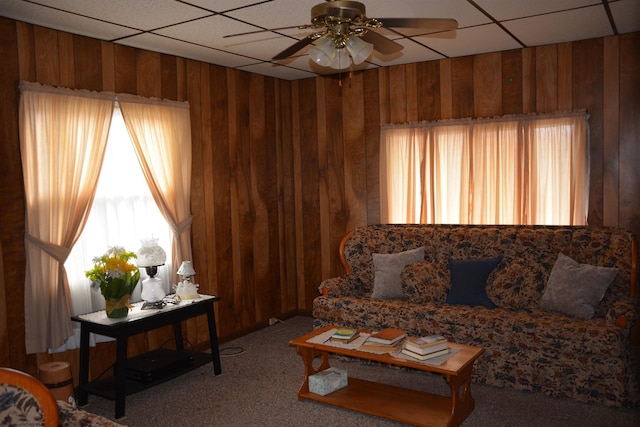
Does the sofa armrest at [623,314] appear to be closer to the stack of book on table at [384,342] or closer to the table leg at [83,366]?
the stack of book on table at [384,342]

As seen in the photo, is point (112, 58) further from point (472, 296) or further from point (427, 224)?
point (472, 296)

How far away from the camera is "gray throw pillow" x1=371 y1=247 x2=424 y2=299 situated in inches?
187

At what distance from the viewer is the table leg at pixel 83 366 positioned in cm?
390

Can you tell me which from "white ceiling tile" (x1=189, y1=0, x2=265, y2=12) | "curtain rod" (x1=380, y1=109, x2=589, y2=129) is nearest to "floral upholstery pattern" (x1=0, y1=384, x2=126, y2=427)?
"white ceiling tile" (x1=189, y1=0, x2=265, y2=12)

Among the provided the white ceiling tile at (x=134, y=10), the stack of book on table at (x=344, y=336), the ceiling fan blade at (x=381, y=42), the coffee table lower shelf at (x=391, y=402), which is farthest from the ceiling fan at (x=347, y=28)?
the coffee table lower shelf at (x=391, y=402)

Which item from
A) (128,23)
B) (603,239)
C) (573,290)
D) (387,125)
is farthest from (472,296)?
(128,23)

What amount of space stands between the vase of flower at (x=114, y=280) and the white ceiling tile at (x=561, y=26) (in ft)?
10.9

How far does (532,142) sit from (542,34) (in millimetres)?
915

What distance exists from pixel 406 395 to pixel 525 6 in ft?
8.94

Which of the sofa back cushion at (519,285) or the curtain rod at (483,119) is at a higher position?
the curtain rod at (483,119)

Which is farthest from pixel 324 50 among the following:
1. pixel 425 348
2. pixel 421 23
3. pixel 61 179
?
pixel 61 179

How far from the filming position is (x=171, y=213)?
4.80m

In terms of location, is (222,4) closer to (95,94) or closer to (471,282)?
(95,94)

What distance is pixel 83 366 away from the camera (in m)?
3.93
